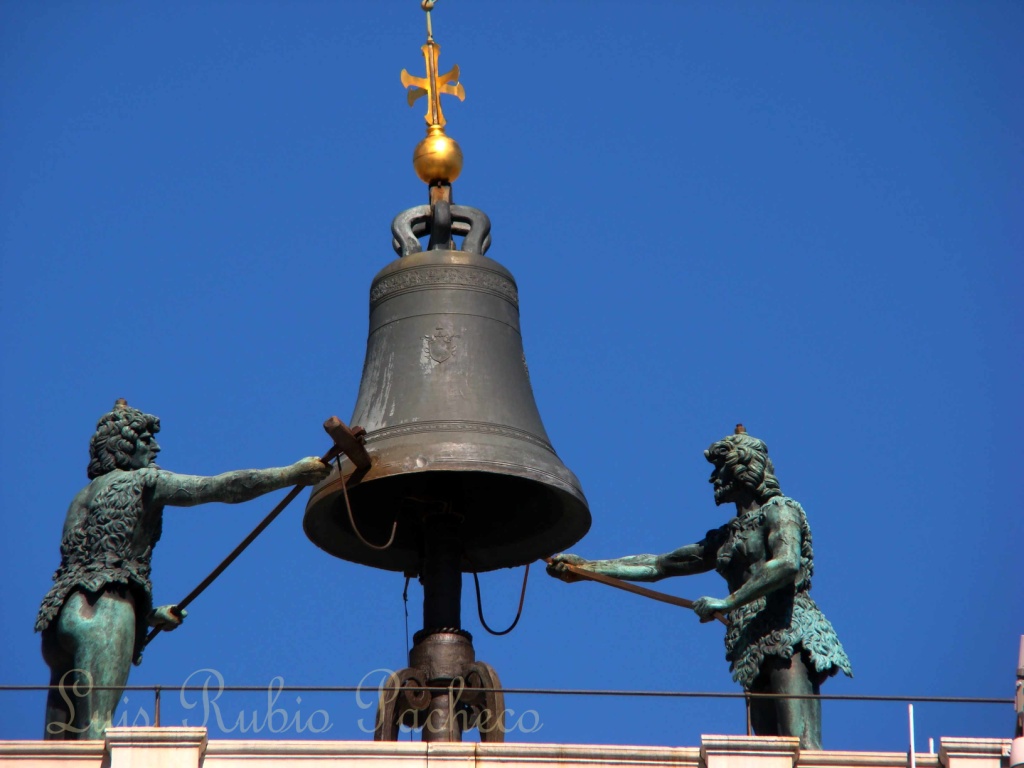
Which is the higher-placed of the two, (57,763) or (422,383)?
(422,383)

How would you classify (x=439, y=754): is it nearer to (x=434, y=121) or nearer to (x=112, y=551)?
(x=112, y=551)

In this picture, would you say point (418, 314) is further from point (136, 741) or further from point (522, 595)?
point (136, 741)

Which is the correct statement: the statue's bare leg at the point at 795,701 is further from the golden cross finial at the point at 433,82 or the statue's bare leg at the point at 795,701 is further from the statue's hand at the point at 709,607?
the golden cross finial at the point at 433,82

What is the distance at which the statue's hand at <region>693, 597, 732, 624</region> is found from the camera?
21.0m

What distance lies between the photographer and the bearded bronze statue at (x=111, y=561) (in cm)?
2048

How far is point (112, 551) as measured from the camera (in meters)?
20.9

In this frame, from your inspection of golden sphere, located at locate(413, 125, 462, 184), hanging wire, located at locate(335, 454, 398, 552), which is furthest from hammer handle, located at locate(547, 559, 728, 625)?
golden sphere, located at locate(413, 125, 462, 184)

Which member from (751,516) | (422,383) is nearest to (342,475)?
(422,383)

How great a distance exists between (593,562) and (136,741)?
425cm

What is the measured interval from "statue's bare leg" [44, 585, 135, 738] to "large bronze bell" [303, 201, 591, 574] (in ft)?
5.65

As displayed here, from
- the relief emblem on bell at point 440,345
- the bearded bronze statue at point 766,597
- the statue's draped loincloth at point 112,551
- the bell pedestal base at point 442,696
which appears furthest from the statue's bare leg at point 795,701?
the statue's draped loincloth at point 112,551

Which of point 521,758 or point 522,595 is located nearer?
point 521,758

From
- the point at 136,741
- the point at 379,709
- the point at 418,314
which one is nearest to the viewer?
the point at 136,741

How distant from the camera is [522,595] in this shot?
72.5 ft
